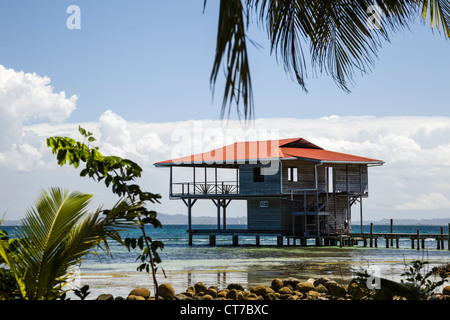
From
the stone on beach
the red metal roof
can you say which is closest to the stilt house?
the red metal roof

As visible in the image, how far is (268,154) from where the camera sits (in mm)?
32562

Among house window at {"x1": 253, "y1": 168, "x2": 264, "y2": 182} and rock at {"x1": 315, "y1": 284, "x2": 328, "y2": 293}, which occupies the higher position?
house window at {"x1": 253, "y1": 168, "x2": 264, "y2": 182}

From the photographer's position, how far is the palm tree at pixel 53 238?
484 centimetres

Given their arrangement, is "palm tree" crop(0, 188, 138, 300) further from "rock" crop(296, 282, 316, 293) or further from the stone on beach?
"rock" crop(296, 282, 316, 293)

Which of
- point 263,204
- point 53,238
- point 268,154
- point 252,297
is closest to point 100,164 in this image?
point 53,238

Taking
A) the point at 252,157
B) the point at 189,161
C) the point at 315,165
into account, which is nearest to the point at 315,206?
the point at 315,165

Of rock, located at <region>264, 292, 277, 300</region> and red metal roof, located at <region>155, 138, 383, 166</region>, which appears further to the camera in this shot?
red metal roof, located at <region>155, 138, 383, 166</region>

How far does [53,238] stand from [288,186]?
2833 centimetres

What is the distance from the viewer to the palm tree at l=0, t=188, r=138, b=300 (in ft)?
15.9

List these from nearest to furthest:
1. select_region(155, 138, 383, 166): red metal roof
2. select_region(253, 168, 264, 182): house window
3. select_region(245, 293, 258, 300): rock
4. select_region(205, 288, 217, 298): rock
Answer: select_region(245, 293, 258, 300): rock → select_region(205, 288, 217, 298): rock → select_region(155, 138, 383, 166): red metal roof → select_region(253, 168, 264, 182): house window

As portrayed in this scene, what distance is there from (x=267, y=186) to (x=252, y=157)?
5.99ft

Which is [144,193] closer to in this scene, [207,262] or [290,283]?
[290,283]
